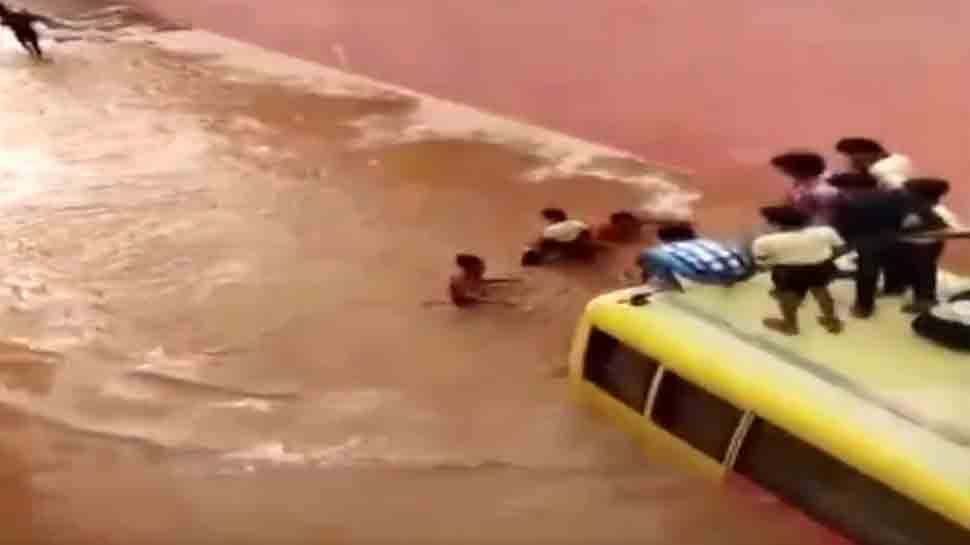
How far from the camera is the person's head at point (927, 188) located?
1.31m

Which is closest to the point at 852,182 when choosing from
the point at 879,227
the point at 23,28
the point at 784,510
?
the point at 879,227

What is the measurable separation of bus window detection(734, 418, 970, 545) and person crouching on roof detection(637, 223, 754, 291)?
0.62ft

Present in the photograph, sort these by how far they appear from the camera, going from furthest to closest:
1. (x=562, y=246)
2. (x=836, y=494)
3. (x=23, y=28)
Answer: (x=23, y=28)
(x=562, y=246)
(x=836, y=494)

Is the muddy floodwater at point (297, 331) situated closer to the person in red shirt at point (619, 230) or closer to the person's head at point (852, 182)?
the person in red shirt at point (619, 230)

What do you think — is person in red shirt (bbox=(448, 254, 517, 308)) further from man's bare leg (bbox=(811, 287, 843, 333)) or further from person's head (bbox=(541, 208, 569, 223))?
man's bare leg (bbox=(811, 287, 843, 333))

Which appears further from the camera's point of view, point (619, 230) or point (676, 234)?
point (619, 230)

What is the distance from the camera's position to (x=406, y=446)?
1297mm

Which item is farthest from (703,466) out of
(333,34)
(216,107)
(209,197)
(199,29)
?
(199,29)

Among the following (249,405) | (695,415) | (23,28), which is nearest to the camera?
(695,415)

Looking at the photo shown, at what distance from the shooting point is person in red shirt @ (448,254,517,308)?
157 cm

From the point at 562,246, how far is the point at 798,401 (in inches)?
21.8

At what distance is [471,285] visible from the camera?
158 centimetres

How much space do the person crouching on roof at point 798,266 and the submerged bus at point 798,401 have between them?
0.6 inches

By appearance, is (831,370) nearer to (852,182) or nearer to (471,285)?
(852,182)
